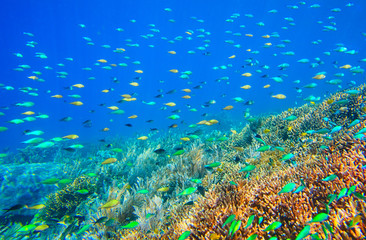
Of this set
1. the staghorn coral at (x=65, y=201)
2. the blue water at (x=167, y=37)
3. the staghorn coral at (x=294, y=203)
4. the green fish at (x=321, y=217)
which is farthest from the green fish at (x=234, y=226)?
the blue water at (x=167, y=37)

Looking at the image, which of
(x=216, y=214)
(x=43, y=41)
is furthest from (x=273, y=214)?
(x=43, y=41)

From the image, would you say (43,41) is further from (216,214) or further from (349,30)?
(349,30)

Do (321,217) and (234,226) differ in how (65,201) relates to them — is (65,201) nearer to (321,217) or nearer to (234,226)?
(234,226)

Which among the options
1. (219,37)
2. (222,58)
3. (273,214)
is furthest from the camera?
(222,58)

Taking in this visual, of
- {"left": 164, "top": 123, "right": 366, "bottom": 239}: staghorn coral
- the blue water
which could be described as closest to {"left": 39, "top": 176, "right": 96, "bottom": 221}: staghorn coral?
{"left": 164, "top": 123, "right": 366, "bottom": 239}: staghorn coral

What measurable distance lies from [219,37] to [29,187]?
9712cm

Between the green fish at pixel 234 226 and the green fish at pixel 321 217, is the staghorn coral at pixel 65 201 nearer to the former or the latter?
the green fish at pixel 234 226

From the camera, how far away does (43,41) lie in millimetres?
101562

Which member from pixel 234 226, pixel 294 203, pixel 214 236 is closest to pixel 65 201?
pixel 214 236

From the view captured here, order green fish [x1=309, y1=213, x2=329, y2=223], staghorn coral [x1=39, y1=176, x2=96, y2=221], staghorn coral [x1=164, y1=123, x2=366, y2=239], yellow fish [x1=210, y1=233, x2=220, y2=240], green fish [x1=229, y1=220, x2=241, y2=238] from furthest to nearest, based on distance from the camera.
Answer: staghorn coral [x1=39, y1=176, x2=96, y2=221] < yellow fish [x1=210, y1=233, x2=220, y2=240] < green fish [x1=229, y1=220, x2=241, y2=238] < staghorn coral [x1=164, y1=123, x2=366, y2=239] < green fish [x1=309, y1=213, x2=329, y2=223]

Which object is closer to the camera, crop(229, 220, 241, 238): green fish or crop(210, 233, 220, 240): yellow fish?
crop(229, 220, 241, 238): green fish

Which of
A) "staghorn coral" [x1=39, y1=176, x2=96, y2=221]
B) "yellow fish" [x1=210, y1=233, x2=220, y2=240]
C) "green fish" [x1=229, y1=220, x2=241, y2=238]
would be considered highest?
"green fish" [x1=229, y1=220, x2=241, y2=238]

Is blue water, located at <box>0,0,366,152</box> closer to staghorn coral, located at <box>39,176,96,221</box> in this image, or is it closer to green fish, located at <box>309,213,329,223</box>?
staghorn coral, located at <box>39,176,96,221</box>

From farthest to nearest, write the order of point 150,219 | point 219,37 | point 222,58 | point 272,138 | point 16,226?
point 222,58 < point 219,37 < point 272,138 < point 16,226 < point 150,219
